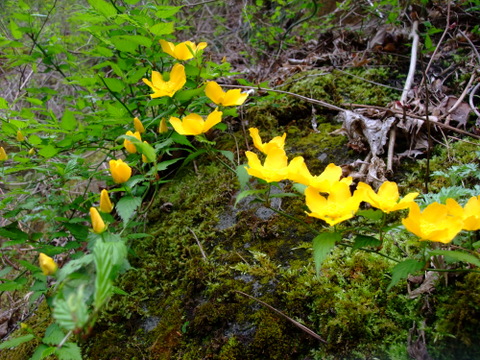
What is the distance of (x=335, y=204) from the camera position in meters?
0.94

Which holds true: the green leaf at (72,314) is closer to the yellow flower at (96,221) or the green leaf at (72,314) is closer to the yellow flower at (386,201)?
the yellow flower at (96,221)

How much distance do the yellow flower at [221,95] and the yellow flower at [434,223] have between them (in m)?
0.82

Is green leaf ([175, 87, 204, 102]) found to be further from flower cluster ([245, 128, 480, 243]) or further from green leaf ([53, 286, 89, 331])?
green leaf ([53, 286, 89, 331])

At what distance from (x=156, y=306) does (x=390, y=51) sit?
8.74ft

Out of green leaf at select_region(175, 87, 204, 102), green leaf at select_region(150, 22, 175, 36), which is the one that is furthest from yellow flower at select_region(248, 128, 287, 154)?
green leaf at select_region(150, 22, 175, 36)

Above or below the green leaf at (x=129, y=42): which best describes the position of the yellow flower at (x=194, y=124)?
below

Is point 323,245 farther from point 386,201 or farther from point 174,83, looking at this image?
point 174,83

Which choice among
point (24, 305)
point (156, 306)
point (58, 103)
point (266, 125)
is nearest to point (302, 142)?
point (266, 125)

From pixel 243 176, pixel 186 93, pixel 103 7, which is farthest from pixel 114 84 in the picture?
pixel 243 176

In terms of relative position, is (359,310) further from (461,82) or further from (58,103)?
(58,103)

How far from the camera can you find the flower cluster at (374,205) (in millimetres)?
818

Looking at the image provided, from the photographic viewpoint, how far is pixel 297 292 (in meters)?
1.15

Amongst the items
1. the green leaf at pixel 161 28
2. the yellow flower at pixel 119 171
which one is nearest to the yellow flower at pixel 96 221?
the yellow flower at pixel 119 171

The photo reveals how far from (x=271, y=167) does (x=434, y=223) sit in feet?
1.68
